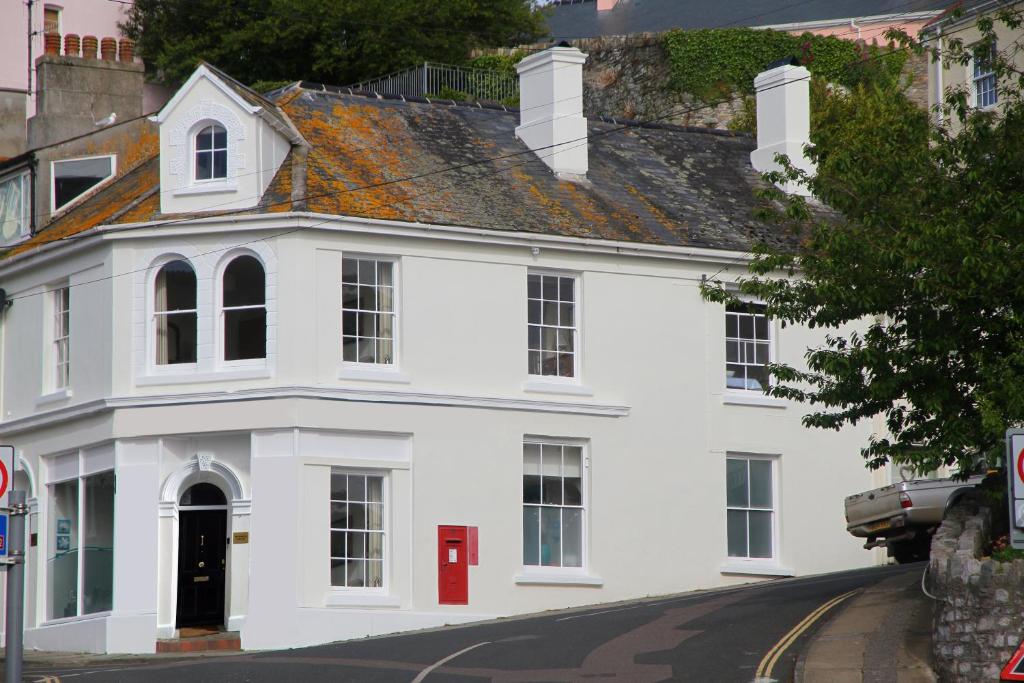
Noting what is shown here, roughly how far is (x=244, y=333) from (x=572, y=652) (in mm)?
10261

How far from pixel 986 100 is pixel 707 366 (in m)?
10.9

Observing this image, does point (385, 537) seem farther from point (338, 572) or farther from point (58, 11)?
point (58, 11)

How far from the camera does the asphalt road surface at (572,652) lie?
20.3 meters

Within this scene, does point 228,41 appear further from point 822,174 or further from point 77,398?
point 822,174

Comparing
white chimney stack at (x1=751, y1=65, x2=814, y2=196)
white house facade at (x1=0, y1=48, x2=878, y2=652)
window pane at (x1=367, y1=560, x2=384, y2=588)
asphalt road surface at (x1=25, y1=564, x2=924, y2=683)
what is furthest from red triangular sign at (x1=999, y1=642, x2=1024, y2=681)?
white chimney stack at (x1=751, y1=65, x2=814, y2=196)

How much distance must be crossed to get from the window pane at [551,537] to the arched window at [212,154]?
8404 millimetres

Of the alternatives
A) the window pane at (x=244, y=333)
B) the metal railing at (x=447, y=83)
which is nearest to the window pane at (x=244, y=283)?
the window pane at (x=244, y=333)

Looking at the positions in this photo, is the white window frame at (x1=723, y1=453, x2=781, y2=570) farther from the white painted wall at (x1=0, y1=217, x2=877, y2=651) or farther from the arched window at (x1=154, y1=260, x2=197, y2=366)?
the arched window at (x1=154, y1=260, x2=197, y2=366)

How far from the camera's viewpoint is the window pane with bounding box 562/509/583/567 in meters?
30.6

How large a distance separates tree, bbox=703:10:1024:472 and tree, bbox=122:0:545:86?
2802cm

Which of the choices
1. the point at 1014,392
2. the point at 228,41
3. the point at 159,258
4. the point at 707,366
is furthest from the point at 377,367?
the point at 228,41

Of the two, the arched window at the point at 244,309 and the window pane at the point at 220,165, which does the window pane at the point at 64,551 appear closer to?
the arched window at the point at 244,309

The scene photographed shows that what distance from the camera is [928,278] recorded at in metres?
20.5

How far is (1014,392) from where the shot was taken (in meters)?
19.5
